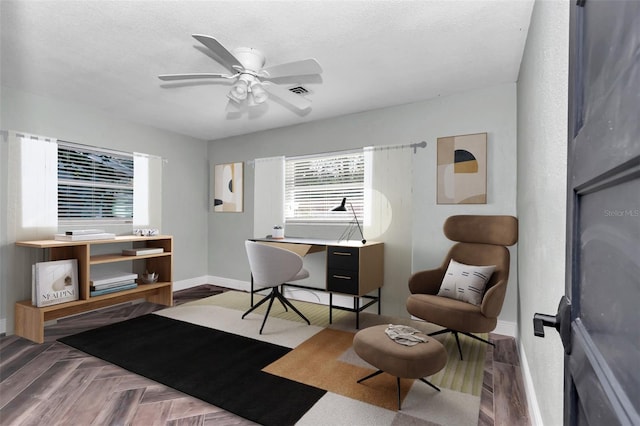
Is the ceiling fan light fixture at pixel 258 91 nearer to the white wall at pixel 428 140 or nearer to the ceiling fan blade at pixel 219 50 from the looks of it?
the ceiling fan blade at pixel 219 50

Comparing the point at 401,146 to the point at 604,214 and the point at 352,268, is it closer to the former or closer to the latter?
the point at 352,268

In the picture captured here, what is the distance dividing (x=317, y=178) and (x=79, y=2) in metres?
2.85

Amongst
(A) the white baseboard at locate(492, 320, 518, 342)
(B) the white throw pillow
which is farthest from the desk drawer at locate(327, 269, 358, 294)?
(A) the white baseboard at locate(492, 320, 518, 342)

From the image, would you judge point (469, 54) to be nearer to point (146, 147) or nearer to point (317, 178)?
point (317, 178)

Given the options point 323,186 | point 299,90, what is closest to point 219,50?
point 299,90

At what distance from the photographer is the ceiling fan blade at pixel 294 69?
2.10m

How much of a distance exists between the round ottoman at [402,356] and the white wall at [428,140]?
1.59 metres

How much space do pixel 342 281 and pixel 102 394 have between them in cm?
207

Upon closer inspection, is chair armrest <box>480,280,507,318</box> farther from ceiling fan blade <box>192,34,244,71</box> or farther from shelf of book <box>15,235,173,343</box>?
shelf of book <box>15,235,173,343</box>

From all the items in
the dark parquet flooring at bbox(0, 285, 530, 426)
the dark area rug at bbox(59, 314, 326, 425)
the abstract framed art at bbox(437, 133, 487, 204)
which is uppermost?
the abstract framed art at bbox(437, 133, 487, 204)

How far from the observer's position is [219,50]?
192cm

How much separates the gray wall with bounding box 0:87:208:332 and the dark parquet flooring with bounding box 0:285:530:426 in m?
0.97

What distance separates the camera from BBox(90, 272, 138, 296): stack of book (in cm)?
336

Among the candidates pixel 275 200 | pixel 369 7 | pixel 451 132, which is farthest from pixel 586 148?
pixel 275 200
